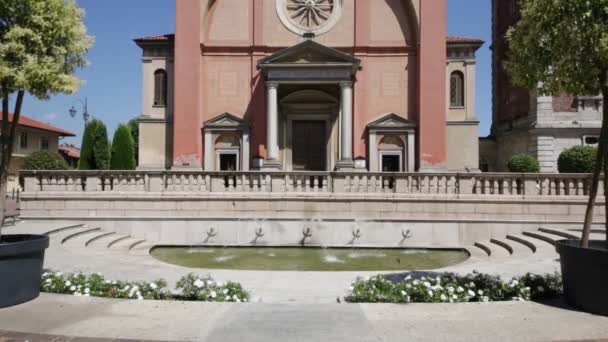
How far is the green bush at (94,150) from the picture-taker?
2422cm

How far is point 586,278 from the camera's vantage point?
536cm

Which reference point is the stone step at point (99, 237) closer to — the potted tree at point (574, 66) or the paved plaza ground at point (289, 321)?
the paved plaza ground at point (289, 321)

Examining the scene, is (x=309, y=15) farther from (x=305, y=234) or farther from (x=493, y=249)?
(x=493, y=249)

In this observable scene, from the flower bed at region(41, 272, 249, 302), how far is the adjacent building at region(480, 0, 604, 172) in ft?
70.1

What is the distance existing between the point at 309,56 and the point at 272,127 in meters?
4.07

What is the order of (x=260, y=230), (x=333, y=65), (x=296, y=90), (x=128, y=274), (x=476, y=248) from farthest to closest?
(x=296, y=90) < (x=333, y=65) < (x=260, y=230) < (x=476, y=248) < (x=128, y=274)

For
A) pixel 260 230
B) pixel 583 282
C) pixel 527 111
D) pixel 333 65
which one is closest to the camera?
pixel 583 282

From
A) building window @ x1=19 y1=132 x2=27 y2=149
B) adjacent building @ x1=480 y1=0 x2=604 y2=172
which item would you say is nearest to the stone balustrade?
adjacent building @ x1=480 y1=0 x2=604 y2=172

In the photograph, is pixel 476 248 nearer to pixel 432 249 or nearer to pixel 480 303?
pixel 432 249

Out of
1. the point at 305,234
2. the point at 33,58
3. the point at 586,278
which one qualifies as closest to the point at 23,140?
the point at 305,234

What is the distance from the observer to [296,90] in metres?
23.7

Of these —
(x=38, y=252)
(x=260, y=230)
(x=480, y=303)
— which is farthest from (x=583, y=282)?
(x=260, y=230)

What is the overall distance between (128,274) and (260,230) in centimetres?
696

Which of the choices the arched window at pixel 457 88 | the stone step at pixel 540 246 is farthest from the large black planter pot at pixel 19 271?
the arched window at pixel 457 88
